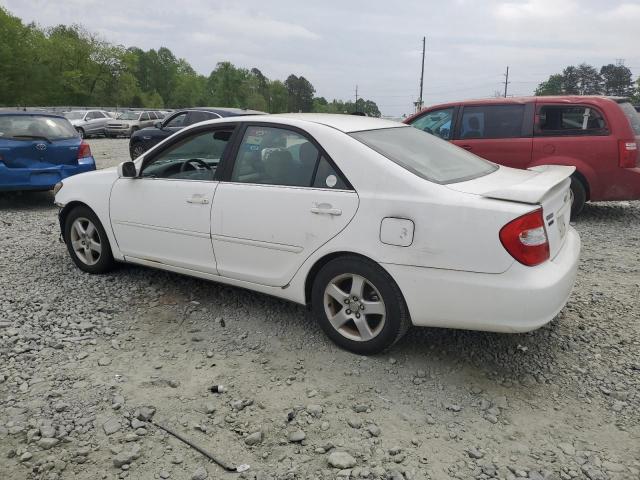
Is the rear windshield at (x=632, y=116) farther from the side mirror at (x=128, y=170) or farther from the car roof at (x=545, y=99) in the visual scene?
the side mirror at (x=128, y=170)

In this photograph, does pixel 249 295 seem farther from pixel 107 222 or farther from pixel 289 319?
pixel 107 222

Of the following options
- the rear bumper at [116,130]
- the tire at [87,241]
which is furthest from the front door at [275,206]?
the rear bumper at [116,130]

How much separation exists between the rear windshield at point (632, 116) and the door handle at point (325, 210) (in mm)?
5650

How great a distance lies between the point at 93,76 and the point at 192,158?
7212 centimetres

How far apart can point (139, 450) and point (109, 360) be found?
1035 mm

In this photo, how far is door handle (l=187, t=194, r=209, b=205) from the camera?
398cm

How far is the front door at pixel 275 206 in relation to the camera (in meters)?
3.43

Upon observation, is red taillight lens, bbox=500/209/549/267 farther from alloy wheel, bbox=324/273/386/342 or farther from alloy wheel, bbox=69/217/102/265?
alloy wheel, bbox=69/217/102/265

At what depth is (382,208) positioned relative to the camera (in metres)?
3.21

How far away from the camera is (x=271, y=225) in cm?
363

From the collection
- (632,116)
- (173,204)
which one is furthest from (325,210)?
(632,116)

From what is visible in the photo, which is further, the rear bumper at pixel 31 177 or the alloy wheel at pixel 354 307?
the rear bumper at pixel 31 177

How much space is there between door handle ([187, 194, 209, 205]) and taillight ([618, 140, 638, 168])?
225 inches

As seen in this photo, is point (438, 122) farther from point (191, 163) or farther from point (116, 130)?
point (116, 130)
